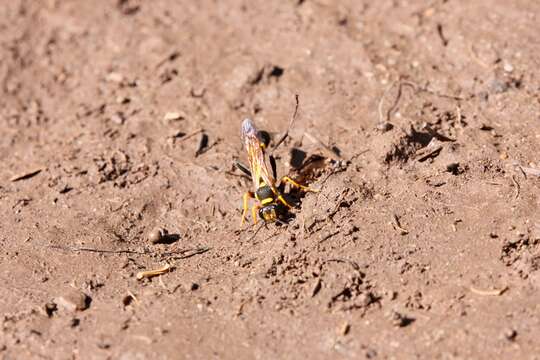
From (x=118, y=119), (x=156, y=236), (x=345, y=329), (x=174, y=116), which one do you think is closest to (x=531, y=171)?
(x=345, y=329)

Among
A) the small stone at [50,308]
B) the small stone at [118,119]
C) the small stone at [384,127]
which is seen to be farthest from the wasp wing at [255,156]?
the small stone at [50,308]

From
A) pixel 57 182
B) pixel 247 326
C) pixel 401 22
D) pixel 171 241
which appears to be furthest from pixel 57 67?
pixel 247 326

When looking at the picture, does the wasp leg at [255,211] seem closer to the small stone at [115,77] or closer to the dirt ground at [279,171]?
the dirt ground at [279,171]

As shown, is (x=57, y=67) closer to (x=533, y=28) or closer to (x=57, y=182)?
(x=57, y=182)

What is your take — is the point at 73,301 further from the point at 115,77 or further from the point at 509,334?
the point at 115,77

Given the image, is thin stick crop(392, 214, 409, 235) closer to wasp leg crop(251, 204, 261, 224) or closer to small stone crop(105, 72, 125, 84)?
wasp leg crop(251, 204, 261, 224)

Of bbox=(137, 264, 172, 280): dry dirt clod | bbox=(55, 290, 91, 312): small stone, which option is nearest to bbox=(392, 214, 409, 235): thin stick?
bbox=(137, 264, 172, 280): dry dirt clod
